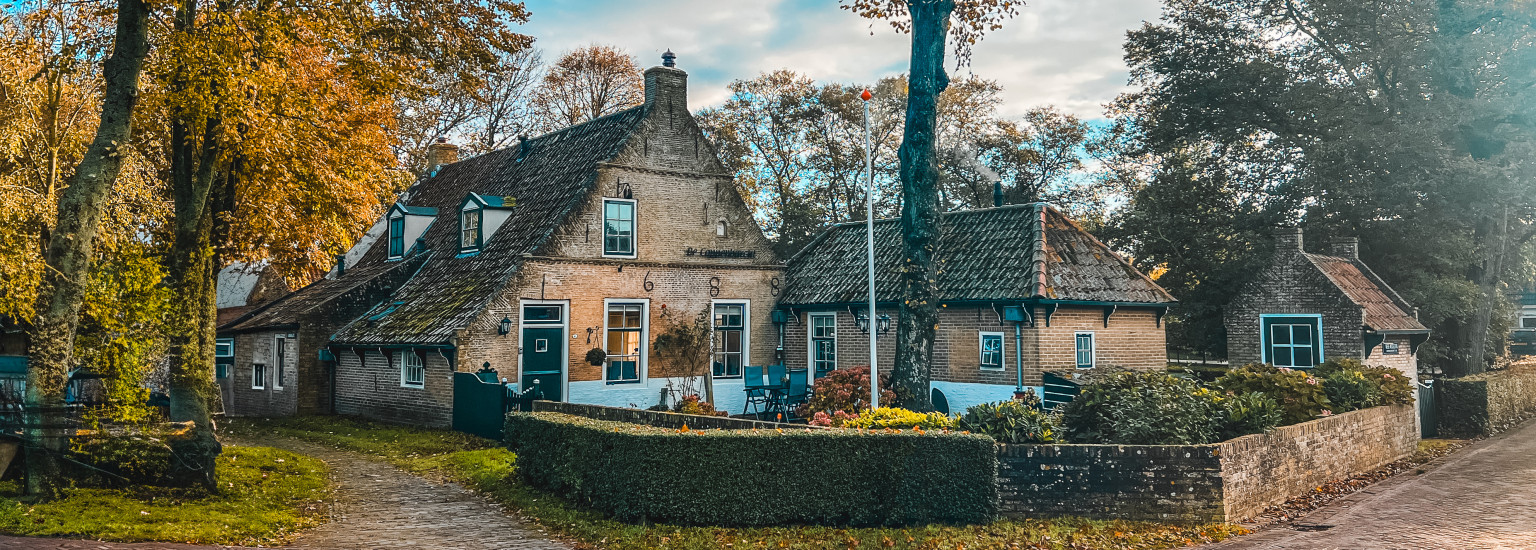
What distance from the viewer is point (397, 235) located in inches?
1034

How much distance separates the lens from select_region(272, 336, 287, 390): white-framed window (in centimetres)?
2355

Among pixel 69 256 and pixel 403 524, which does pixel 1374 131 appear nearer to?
pixel 403 524

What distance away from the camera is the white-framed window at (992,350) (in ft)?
66.6

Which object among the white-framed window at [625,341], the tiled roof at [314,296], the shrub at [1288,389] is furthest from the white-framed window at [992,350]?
the tiled roof at [314,296]

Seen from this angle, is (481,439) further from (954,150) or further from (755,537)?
(954,150)

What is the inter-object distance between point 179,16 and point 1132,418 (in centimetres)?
1315

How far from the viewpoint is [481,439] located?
17.6 meters

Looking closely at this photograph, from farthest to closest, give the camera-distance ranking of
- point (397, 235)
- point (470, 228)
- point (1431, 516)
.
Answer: point (397, 235)
point (470, 228)
point (1431, 516)

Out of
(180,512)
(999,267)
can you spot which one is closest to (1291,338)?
(999,267)

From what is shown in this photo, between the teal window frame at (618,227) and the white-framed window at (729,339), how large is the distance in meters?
2.94

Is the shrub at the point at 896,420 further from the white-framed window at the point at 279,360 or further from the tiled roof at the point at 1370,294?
the white-framed window at the point at 279,360

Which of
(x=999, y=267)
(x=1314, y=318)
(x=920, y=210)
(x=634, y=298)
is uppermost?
(x=920, y=210)

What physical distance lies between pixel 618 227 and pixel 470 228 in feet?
14.0

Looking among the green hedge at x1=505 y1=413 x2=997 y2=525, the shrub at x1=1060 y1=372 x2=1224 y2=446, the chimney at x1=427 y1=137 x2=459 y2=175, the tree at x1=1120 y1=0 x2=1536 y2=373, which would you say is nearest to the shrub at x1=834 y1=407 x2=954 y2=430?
the green hedge at x1=505 y1=413 x2=997 y2=525
